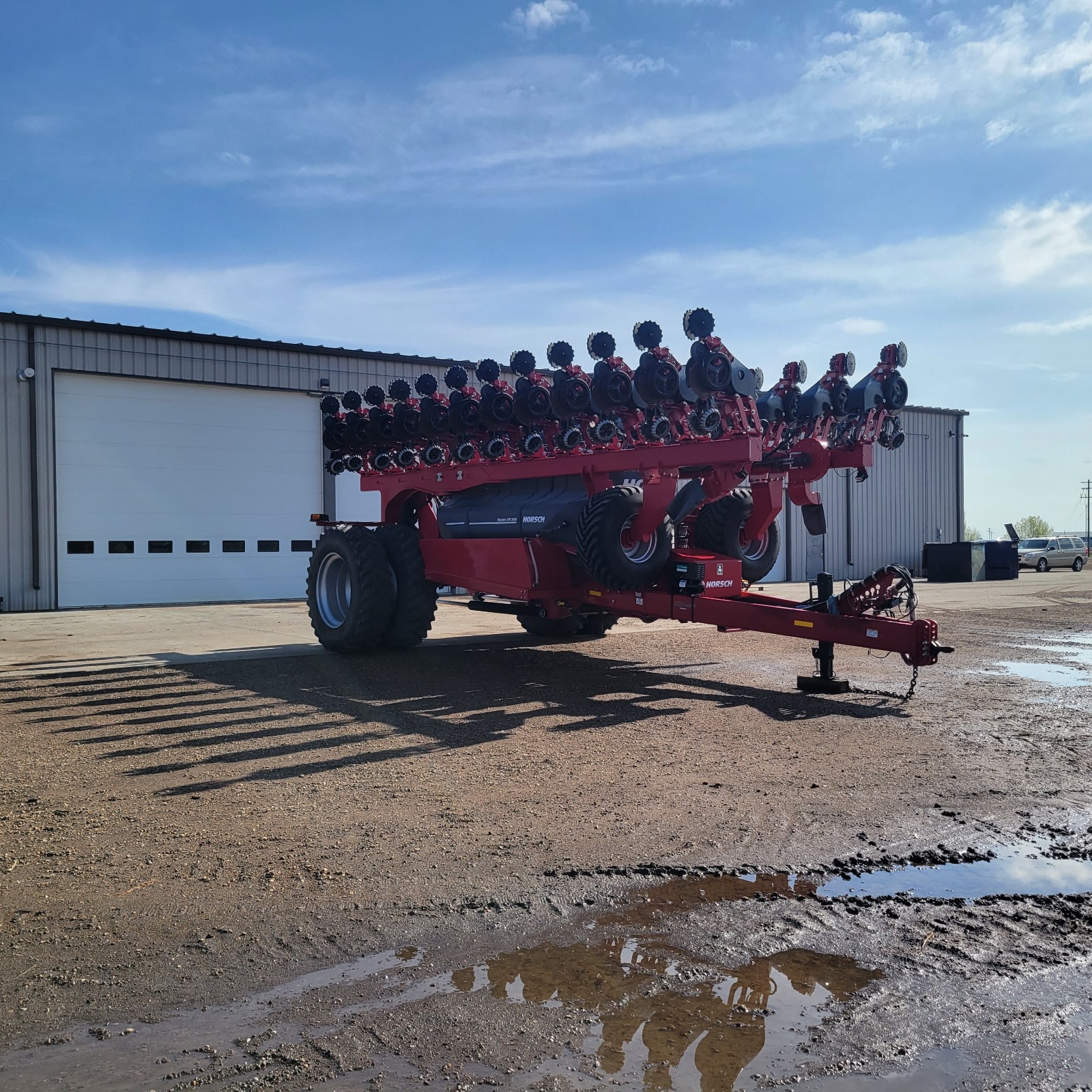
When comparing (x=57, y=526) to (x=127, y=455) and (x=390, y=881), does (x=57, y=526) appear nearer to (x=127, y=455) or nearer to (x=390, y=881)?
(x=127, y=455)

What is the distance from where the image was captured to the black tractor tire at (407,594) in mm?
12633

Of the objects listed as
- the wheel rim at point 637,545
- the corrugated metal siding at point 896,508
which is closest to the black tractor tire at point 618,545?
the wheel rim at point 637,545

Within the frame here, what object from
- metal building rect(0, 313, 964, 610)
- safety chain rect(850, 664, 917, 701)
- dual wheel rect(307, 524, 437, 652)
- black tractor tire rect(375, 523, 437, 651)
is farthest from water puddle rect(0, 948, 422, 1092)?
metal building rect(0, 313, 964, 610)

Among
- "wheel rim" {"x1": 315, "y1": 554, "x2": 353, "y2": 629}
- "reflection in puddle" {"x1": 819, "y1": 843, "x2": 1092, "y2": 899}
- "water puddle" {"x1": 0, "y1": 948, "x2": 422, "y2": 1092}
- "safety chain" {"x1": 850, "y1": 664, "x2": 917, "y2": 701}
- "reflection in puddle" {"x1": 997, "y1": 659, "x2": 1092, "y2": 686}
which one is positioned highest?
"wheel rim" {"x1": 315, "y1": 554, "x2": 353, "y2": 629}

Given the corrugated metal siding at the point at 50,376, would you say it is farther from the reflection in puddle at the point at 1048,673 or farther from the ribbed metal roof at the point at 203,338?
the reflection in puddle at the point at 1048,673

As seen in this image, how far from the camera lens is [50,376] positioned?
20.9 m

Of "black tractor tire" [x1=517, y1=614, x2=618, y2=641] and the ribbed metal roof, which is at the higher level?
the ribbed metal roof

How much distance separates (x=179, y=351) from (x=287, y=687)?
14.4m

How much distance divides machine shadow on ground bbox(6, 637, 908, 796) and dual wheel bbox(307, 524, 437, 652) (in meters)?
0.34

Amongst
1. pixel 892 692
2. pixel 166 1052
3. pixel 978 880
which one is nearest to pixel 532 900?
pixel 166 1052

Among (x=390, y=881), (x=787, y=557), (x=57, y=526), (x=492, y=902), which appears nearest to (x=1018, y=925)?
(x=492, y=902)

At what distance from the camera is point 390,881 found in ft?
15.5

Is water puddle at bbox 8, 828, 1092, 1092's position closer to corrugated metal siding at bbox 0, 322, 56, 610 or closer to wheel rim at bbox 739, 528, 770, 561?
wheel rim at bbox 739, 528, 770, 561

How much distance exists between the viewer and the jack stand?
9648mm
